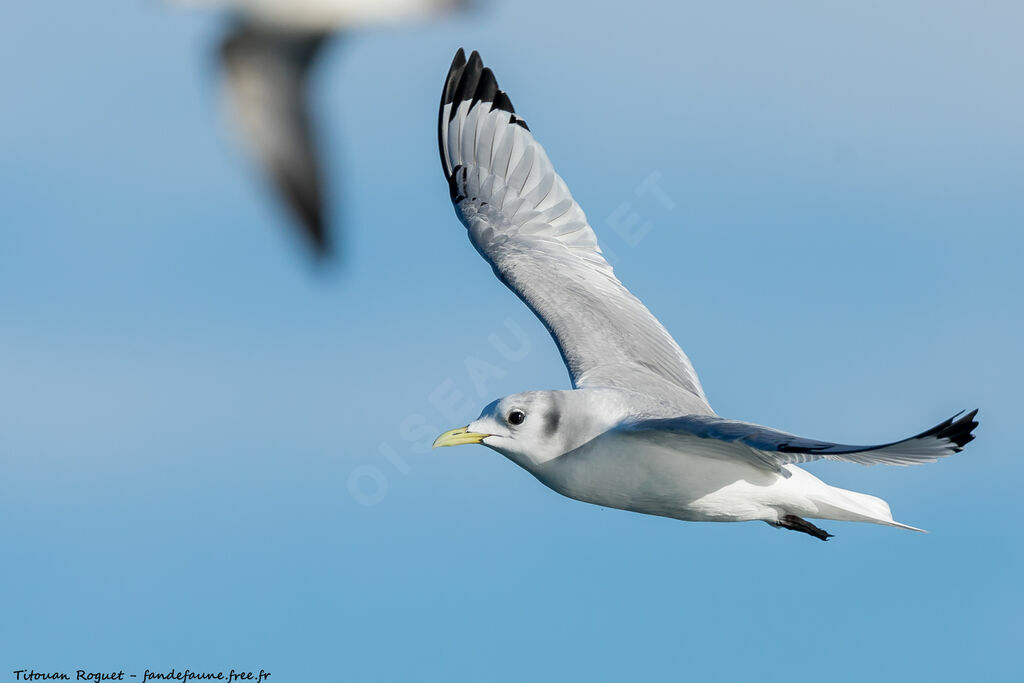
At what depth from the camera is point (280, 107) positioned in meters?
6.89

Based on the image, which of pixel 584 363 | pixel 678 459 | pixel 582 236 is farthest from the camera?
pixel 582 236

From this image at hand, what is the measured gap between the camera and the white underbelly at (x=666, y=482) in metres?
8.06

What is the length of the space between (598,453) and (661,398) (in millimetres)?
1072

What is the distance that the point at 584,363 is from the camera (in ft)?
31.3

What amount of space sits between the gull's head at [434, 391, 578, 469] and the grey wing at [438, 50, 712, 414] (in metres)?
0.91

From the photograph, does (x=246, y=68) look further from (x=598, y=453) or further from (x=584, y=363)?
(x=584, y=363)

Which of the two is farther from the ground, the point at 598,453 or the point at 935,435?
the point at 598,453

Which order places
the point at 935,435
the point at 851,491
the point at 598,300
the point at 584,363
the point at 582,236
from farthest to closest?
the point at 582,236
the point at 598,300
the point at 584,363
the point at 851,491
the point at 935,435

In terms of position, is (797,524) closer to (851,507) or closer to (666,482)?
(851,507)

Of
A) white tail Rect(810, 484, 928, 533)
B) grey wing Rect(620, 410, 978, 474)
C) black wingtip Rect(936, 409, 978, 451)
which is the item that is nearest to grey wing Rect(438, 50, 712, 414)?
white tail Rect(810, 484, 928, 533)

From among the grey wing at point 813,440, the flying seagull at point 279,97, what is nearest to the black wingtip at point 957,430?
the grey wing at point 813,440

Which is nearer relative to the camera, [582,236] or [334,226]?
[334,226]

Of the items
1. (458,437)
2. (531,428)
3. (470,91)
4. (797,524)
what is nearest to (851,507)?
(797,524)

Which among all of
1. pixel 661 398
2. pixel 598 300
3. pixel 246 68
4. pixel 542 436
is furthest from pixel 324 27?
pixel 598 300
